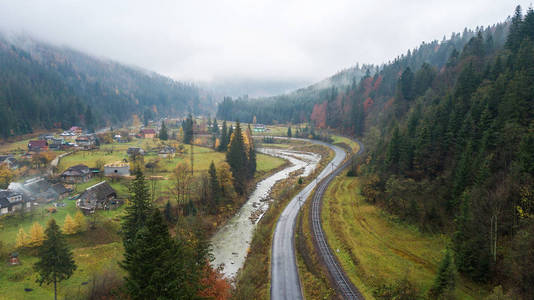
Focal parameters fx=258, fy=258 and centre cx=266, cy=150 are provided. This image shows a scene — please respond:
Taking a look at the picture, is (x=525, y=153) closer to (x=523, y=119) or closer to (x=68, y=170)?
(x=523, y=119)

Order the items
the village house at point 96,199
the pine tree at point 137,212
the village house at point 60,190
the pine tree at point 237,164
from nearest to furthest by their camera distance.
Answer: the pine tree at point 137,212
the village house at point 96,199
the village house at point 60,190
the pine tree at point 237,164

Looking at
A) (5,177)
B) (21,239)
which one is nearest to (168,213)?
(21,239)

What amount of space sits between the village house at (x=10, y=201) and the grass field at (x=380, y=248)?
4985cm

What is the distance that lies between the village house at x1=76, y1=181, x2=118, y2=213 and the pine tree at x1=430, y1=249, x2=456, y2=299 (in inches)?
1945

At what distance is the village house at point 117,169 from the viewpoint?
58.6 meters

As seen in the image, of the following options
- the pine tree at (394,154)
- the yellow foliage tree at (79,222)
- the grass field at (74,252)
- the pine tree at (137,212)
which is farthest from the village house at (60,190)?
the pine tree at (394,154)

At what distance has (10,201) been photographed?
4081cm

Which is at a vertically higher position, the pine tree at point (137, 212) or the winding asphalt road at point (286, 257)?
the pine tree at point (137, 212)

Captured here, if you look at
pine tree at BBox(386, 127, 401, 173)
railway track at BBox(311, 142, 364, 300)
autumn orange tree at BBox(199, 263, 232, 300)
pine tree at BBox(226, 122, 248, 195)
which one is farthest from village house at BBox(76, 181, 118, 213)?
pine tree at BBox(386, 127, 401, 173)

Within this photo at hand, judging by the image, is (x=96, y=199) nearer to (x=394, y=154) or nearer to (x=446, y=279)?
(x=446, y=279)

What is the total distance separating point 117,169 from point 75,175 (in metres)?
7.79

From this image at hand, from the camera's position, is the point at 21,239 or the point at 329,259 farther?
the point at 329,259

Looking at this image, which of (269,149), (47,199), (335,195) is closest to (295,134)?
(269,149)

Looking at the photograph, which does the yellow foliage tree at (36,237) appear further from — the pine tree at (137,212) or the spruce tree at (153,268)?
the spruce tree at (153,268)
